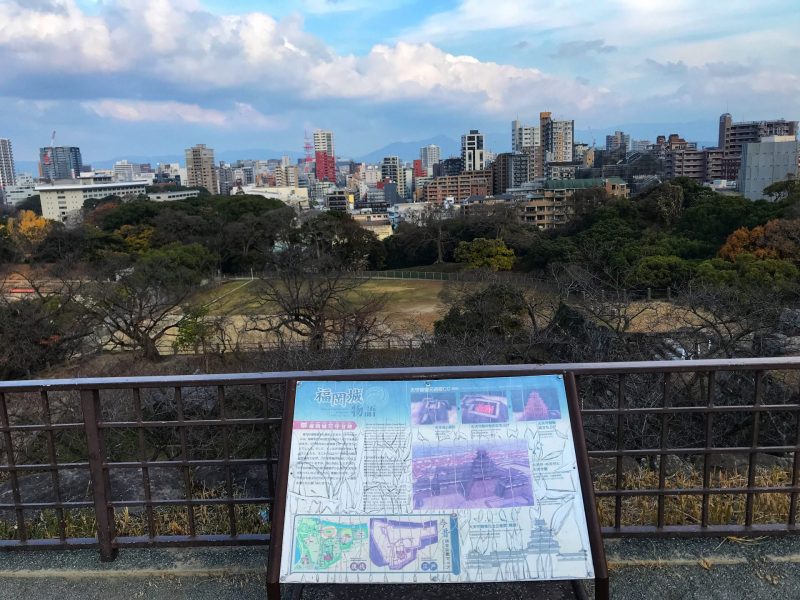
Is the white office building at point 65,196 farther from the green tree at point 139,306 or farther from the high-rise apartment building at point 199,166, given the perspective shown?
the green tree at point 139,306

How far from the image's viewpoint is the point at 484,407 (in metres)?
2.26

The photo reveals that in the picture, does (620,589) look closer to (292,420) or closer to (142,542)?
(292,420)

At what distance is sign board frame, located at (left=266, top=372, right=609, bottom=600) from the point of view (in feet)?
6.78

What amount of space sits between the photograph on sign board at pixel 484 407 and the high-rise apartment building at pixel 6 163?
16520cm

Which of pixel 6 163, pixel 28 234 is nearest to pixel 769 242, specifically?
pixel 28 234

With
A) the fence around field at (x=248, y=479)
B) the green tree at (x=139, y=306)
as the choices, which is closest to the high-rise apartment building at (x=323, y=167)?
the green tree at (x=139, y=306)

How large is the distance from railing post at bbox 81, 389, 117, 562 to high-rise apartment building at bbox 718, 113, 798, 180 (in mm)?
78305

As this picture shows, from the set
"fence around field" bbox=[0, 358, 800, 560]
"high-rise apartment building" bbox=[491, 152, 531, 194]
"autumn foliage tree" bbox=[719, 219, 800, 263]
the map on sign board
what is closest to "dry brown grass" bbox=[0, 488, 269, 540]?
"fence around field" bbox=[0, 358, 800, 560]

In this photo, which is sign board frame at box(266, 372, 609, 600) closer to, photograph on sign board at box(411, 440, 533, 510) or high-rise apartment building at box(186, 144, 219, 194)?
photograph on sign board at box(411, 440, 533, 510)

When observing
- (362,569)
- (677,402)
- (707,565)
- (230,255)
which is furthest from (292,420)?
(230,255)

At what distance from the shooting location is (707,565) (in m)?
2.64

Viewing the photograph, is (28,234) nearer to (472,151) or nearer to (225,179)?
(472,151)

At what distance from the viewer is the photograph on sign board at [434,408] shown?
226 cm

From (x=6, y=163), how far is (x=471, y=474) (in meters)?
173
